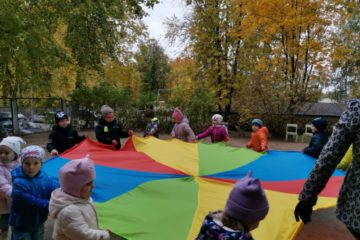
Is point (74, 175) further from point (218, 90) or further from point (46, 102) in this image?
point (218, 90)

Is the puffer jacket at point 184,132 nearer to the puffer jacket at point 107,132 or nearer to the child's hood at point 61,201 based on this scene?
the puffer jacket at point 107,132

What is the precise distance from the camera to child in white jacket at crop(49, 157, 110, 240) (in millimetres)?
2139

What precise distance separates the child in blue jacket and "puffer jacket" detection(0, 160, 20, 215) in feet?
1.01

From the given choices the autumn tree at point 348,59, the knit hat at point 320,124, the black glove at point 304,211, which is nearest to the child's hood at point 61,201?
the black glove at point 304,211

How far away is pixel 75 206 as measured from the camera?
2176 mm

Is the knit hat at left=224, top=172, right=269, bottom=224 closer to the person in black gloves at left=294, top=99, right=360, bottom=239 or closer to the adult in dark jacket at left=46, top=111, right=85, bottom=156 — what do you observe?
the person in black gloves at left=294, top=99, right=360, bottom=239

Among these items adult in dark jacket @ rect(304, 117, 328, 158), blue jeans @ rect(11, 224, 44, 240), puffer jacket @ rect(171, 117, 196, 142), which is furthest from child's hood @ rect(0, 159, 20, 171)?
adult in dark jacket @ rect(304, 117, 328, 158)

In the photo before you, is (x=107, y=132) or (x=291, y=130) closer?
(x=107, y=132)

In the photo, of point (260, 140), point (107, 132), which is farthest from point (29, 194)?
point (260, 140)

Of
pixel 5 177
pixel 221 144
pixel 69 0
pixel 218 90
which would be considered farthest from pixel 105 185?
pixel 218 90

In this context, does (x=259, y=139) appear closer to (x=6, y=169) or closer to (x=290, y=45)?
(x=6, y=169)

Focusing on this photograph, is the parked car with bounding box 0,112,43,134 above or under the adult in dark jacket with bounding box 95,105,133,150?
under

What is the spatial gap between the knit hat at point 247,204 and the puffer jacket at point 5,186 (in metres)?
2.08

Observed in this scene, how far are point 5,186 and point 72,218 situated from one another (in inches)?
47.7
